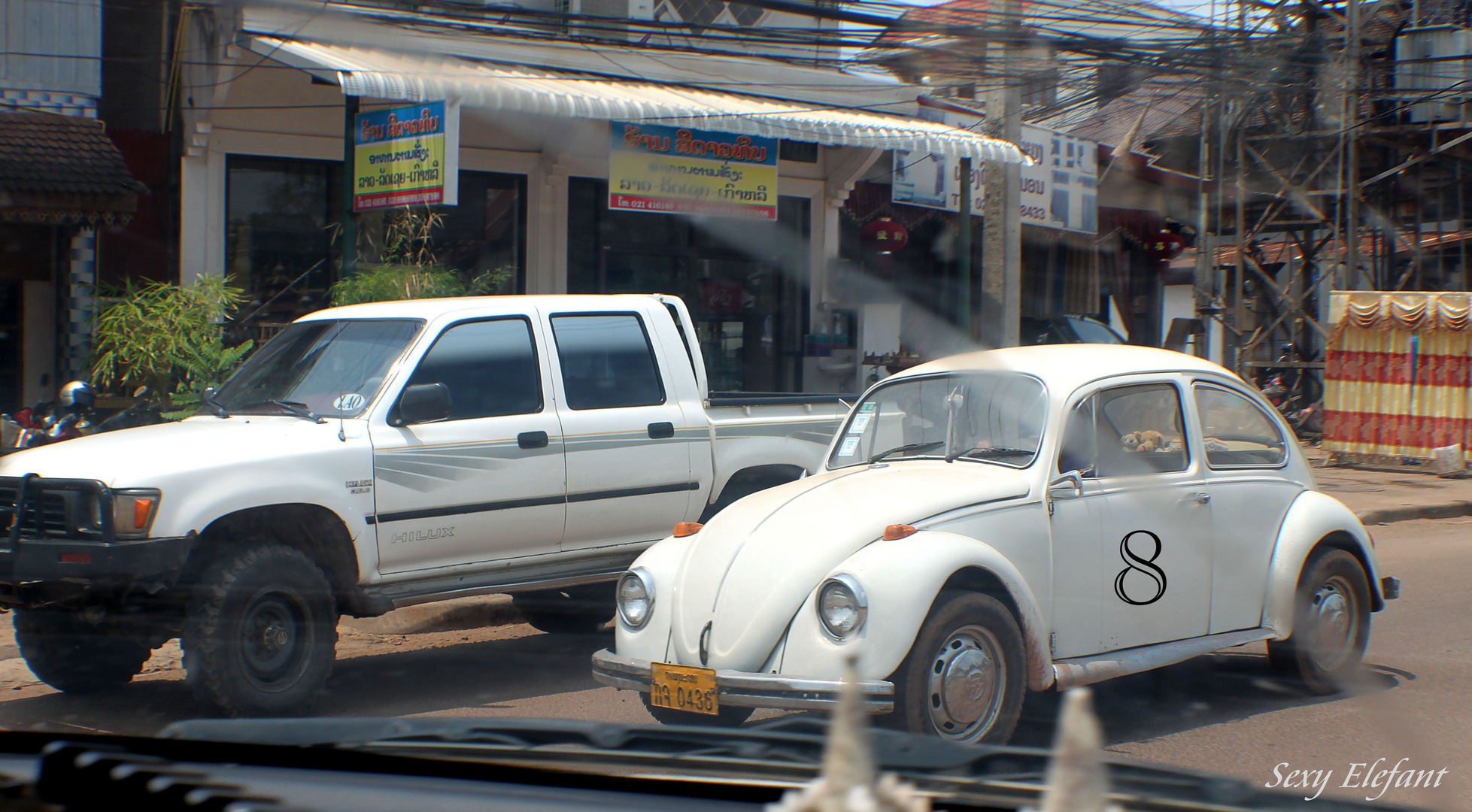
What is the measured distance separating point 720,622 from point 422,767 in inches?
92.0

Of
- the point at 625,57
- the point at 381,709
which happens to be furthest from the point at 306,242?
the point at 381,709

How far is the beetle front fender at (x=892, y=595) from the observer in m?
4.21

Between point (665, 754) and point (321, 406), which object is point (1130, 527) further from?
point (321, 406)

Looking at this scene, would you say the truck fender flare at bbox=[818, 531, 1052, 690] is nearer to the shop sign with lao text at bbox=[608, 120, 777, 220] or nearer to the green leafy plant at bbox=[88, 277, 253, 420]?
the green leafy plant at bbox=[88, 277, 253, 420]

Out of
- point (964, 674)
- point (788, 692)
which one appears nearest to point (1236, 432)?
point (964, 674)

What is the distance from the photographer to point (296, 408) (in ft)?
19.5

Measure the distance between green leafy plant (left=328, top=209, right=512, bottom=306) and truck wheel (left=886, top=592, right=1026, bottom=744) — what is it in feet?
19.7

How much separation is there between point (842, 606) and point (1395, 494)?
11.5 meters

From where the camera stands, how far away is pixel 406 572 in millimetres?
5852

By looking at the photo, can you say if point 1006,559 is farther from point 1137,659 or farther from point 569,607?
point 569,607

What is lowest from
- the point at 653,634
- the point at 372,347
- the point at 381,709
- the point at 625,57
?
the point at 381,709

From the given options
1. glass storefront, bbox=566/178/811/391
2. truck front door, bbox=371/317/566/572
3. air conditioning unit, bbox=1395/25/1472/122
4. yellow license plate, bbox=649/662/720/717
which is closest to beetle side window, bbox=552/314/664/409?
truck front door, bbox=371/317/566/572

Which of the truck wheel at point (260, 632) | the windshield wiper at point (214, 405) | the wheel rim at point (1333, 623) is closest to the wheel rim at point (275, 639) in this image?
the truck wheel at point (260, 632)

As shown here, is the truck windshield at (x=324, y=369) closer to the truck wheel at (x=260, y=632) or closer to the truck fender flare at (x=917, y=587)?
the truck wheel at (x=260, y=632)
